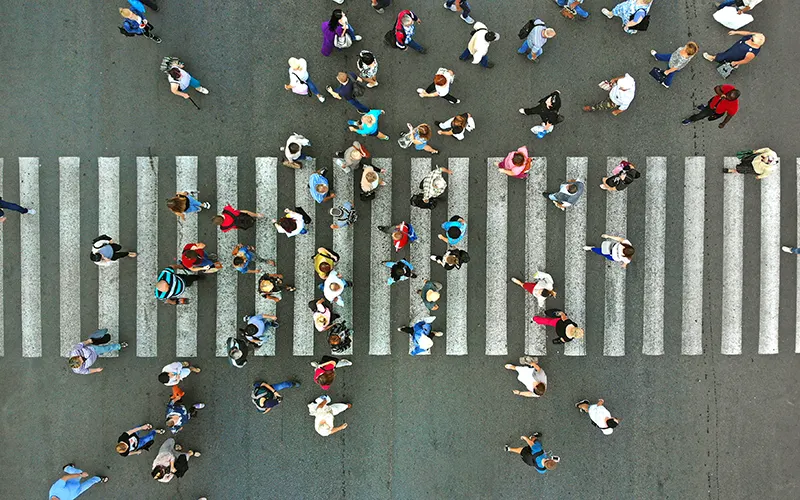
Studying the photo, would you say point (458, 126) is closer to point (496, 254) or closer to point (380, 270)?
point (496, 254)

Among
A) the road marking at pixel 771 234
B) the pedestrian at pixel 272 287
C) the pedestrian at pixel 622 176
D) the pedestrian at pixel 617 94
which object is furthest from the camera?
the road marking at pixel 771 234

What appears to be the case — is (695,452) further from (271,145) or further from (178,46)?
(178,46)

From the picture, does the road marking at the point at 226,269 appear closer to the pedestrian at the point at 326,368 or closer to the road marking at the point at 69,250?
the pedestrian at the point at 326,368

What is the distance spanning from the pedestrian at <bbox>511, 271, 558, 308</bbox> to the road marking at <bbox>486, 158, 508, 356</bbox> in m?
0.34

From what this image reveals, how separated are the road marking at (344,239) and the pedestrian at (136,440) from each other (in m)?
3.84

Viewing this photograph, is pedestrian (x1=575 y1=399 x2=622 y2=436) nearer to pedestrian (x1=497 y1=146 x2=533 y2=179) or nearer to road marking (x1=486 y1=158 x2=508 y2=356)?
road marking (x1=486 y1=158 x2=508 y2=356)

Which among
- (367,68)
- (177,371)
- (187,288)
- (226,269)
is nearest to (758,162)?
(367,68)

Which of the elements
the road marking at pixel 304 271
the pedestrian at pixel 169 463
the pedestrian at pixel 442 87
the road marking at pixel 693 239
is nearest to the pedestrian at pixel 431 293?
the road marking at pixel 304 271

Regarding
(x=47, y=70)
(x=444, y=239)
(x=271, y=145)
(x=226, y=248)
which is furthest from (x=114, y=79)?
(x=444, y=239)

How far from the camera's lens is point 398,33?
827 centimetres

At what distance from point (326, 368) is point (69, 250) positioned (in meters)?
5.45

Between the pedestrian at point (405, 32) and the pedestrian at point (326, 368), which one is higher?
the pedestrian at point (405, 32)

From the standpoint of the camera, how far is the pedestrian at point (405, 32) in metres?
8.06

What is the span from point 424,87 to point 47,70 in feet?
23.6
